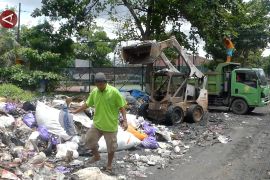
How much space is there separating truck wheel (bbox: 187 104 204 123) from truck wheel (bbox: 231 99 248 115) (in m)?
3.56

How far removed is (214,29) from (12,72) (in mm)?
8898

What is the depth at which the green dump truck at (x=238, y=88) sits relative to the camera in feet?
53.3

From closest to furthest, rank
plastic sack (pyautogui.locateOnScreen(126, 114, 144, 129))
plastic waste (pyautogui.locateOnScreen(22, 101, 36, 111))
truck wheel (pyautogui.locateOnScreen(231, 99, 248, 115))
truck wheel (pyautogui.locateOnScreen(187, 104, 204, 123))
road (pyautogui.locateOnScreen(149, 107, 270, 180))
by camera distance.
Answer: road (pyautogui.locateOnScreen(149, 107, 270, 180)) < plastic waste (pyautogui.locateOnScreen(22, 101, 36, 111)) < plastic sack (pyautogui.locateOnScreen(126, 114, 144, 129)) < truck wheel (pyautogui.locateOnScreen(187, 104, 204, 123)) < truck wheel (pyautogui.locateOnScreen(231, 99, 248, 115))

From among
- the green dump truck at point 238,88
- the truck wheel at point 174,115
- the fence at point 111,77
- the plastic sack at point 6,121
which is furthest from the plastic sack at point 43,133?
the fence at point 111,77

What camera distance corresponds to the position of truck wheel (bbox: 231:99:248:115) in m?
16.6

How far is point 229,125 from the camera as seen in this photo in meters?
13.3

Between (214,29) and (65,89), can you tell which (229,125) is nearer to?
(214,29)

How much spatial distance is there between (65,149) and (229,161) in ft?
10.6

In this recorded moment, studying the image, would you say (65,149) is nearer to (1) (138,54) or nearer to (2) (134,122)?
(2) (134,122)

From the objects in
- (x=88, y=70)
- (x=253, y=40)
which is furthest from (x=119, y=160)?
(x=253, y=40)

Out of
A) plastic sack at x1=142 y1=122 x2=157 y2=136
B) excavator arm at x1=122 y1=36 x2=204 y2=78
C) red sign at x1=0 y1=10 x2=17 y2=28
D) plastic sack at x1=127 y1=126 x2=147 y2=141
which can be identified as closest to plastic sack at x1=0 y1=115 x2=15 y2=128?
plastic sack at x1=127 y1=126 x2=147 y2=141

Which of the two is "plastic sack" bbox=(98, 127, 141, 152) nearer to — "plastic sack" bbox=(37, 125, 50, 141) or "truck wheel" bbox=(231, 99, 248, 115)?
"plastic sack" bbox=(37, 125, 50, 141)

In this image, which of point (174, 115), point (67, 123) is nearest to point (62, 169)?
point (67, 123)

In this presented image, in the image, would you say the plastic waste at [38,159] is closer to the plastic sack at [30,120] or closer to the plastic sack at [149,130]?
the plastic sack at [30,120]
